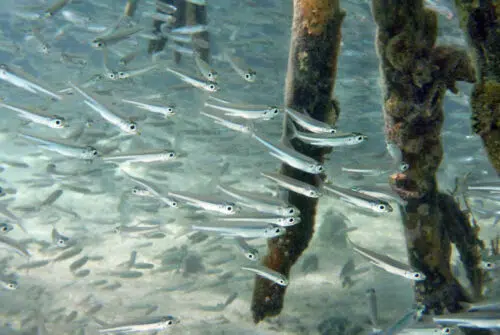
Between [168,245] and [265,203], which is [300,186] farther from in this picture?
[168,245]

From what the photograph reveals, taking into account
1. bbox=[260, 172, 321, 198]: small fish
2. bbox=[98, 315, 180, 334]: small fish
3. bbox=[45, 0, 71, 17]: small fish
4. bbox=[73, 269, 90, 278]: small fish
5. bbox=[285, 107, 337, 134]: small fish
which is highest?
bbox=[45, 0, 71, 17]: small fish

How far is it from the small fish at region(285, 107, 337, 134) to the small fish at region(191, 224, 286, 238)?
129 cm

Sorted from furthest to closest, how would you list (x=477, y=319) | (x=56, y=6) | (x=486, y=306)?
(x=56, y=6) < (x=486, y=306) < (x=477, y=319)

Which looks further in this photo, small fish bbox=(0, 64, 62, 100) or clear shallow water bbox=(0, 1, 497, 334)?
clear shallow water bbox=(0, 1, 497, 334)

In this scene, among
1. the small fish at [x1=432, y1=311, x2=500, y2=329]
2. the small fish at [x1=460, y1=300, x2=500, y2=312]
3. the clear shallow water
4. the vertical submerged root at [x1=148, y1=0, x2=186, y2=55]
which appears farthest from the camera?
the vertical submerged root at [x1=148, y1=0, x2=186, y2=55]

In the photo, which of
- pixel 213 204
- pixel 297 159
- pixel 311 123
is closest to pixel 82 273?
pixel 213 204

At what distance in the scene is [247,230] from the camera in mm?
4285

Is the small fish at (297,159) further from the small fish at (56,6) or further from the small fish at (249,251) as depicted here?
the small fish at (56,6)

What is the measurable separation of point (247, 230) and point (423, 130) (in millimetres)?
2501

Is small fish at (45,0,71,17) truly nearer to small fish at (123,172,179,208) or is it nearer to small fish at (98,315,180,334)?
small fish at (123,172,179,208)

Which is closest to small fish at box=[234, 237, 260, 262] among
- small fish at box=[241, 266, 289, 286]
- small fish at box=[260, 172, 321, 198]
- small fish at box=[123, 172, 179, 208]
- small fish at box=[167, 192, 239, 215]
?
small fish at box=[241, 266, 289, 286]

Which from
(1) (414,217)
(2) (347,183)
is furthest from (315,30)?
(2) (347,183)

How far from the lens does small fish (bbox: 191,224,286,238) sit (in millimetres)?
4242

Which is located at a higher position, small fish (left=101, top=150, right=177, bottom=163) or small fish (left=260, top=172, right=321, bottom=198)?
small fish (left=260, top=172, right=321, bottom=198)
